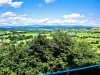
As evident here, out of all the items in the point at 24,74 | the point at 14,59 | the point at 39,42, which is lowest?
the point at 24,74

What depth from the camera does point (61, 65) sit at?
32.6ft

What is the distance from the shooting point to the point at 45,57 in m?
10.1

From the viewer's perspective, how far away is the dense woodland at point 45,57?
934 centimetres

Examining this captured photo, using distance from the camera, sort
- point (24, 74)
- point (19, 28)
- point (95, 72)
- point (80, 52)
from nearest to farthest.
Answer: point (95, 72) < point (24, 74) < point (80, 52) < point (19, 28)

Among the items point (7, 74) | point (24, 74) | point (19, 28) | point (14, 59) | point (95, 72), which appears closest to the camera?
point (95, 72)

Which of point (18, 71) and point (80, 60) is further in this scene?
point (80, 60)

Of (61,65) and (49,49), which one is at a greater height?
(49,49)

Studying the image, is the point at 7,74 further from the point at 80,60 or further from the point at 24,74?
the point at 80,60

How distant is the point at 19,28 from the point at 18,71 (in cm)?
3873

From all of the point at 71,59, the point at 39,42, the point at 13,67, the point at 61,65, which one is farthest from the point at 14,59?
the point at 71,59

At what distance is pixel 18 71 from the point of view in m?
9.09

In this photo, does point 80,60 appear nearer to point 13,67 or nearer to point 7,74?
point 13,67

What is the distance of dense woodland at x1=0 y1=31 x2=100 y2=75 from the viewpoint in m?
9.34

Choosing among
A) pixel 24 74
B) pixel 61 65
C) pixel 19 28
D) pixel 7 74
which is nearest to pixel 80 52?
pixel 61 65
